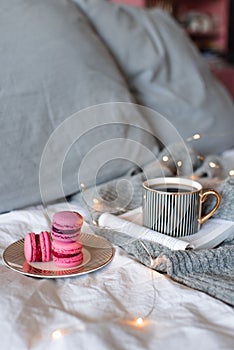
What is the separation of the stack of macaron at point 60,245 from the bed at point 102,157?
0.02 meters

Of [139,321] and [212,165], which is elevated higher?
[139,321]

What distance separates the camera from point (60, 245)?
547 mm

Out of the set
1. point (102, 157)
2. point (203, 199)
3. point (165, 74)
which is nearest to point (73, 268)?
point (203, 199)

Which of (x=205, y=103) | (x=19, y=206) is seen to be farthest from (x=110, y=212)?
(x=205, y=103)

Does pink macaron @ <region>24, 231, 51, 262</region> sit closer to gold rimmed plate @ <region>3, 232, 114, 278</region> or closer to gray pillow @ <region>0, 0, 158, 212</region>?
gold rimmed plate @ <region>3, 232, 114, 278</region>

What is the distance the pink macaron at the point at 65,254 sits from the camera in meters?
0.54

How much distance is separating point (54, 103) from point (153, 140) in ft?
0.77

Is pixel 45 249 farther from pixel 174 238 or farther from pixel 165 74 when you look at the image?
pixel 165 74

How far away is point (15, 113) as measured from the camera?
2.55ft

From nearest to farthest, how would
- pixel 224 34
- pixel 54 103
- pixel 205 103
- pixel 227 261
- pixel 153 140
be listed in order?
pixel 227 261
pixel 54 103
pixel 153 140
pixel 205 103
pixel 224 34

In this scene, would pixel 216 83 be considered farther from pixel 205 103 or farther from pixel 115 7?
pixel 115 7

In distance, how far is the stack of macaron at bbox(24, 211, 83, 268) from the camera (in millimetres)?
543

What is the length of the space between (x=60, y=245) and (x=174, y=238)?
6.0 inches

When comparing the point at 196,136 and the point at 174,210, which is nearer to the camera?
the point at 174,210
